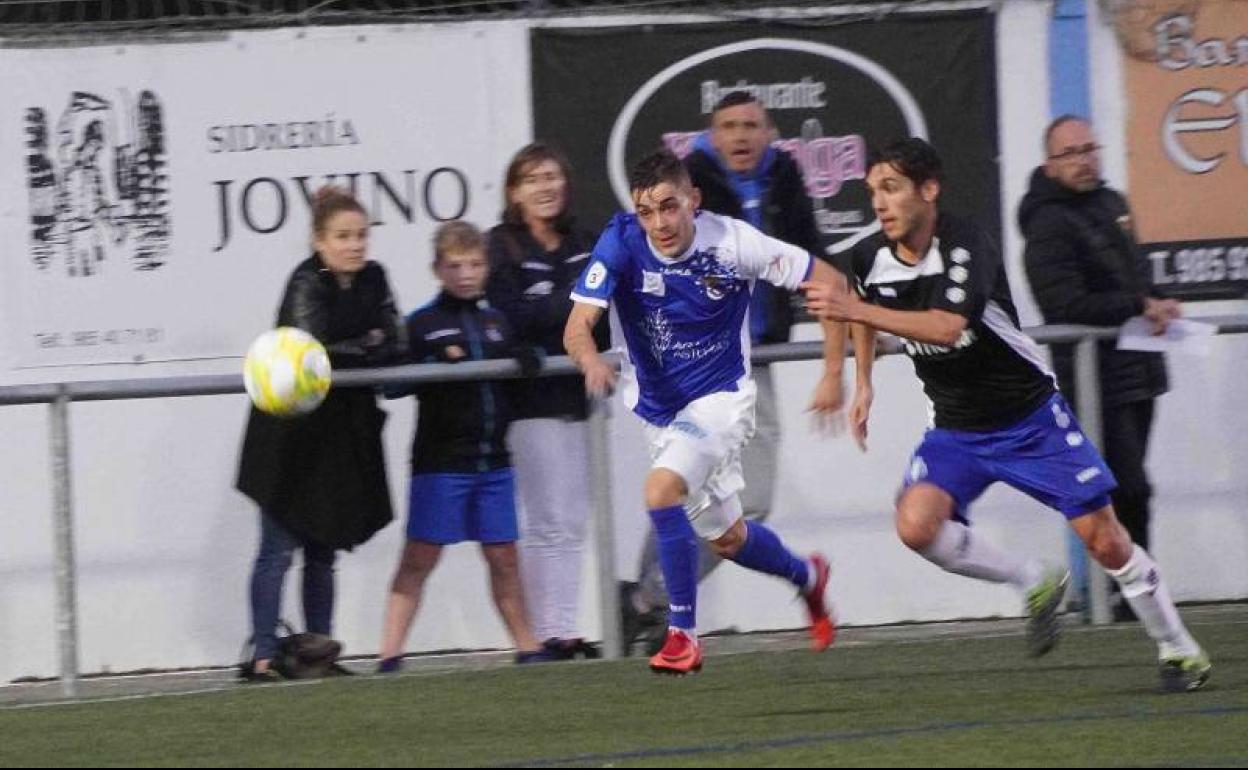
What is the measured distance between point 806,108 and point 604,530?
7.36 feet

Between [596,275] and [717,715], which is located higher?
[596,275]

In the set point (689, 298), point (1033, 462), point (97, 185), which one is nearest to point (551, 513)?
point (689, 298)

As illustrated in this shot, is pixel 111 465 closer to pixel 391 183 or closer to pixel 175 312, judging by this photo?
pixel 175 312

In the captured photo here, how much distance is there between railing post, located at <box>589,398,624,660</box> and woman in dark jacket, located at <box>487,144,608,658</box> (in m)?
0.09

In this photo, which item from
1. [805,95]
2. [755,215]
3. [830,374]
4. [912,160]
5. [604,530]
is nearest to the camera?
[912,160]

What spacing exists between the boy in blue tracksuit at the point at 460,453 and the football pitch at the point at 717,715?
312 mm

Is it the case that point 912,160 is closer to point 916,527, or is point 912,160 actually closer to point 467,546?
point 916,527

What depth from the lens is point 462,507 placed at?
8.86 m

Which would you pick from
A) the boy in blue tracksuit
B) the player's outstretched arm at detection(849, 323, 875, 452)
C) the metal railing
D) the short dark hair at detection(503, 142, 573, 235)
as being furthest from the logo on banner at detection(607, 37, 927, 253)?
the player's outstretched arm at detection(849, 323, 875, 452)

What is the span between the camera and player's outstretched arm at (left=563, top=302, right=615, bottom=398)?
7496 mm

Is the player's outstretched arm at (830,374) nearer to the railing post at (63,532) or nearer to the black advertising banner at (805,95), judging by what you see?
the black advertising banner at (805,95)

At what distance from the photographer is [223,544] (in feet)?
32.6

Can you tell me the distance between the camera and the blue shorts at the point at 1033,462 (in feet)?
25.0

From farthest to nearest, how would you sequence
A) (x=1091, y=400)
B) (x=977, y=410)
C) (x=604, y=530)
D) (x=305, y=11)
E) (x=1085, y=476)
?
(x=305, y=11), (x=1091, y=400), (x=604, y=530), (x=977, y=410), (x=1085, y=476)
